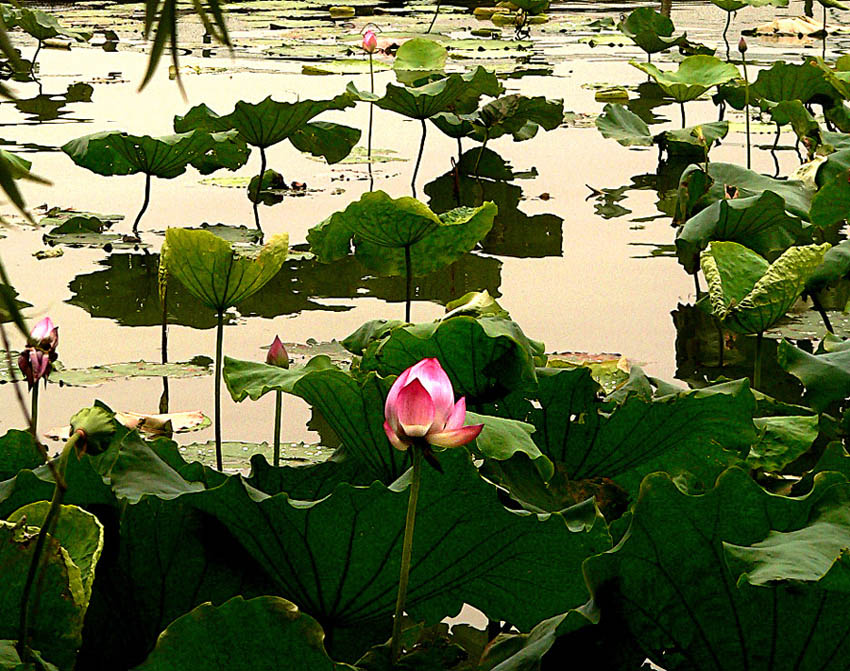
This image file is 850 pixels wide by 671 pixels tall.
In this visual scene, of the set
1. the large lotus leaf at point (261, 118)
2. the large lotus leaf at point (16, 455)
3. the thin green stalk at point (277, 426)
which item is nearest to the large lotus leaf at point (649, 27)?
the large lotus leaf at point (261, 118)

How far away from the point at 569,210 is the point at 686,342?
1.07m

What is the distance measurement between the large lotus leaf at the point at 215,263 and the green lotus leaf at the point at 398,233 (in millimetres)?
165

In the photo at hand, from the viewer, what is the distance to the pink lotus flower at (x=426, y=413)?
31.2 inches

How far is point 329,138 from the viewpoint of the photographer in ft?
10.1

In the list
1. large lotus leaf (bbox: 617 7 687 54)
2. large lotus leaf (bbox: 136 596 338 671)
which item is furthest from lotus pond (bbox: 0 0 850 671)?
large lotus leaf (bbox: 617 7 687 54)

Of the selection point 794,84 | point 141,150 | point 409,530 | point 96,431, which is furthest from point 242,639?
point 794,84

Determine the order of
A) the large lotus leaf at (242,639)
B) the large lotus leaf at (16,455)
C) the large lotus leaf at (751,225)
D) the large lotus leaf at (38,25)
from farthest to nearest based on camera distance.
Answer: the large lotus leaf at (38,25) → the large lotus leaf at (751,225) → the large lotus leaf at (16,455) → the large lotus leaf at (242,639)

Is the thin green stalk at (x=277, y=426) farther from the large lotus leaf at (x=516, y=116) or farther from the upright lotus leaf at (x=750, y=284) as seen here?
the large lotus leaf at (x=516, y=116)

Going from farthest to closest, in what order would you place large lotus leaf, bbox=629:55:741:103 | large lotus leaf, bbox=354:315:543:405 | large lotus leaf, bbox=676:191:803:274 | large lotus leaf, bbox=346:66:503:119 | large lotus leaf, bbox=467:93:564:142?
large lotus leaf, bbox=629:55:741:103 < large lotus leaf, bbox=467:93:564:142 < large lotus leaf, bbox=346:66:503:119 < large lotus leaf, bbox=676:191:803:274 < large lotus leaf, bbox=354:315:543:405

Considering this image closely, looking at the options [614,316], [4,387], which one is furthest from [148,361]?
[614,316]

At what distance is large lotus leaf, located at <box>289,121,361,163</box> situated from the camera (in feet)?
10.0

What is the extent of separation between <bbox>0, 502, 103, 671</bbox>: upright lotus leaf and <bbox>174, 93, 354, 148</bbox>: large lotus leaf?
1885 mm

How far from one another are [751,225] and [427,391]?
1.39m

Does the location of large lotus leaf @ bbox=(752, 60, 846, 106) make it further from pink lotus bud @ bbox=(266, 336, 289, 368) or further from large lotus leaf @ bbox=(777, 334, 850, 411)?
pink lotus bud @ bbox=(266, 336, 289, 368)
